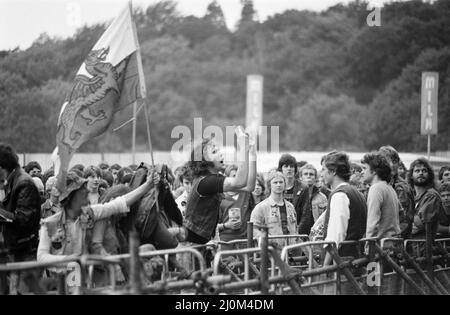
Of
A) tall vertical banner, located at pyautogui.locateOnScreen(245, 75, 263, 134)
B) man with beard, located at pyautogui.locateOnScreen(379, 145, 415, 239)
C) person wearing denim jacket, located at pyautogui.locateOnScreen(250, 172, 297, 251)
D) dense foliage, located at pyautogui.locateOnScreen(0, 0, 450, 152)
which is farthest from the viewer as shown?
tall vertical banner, located at pyautogui.locateOnScreen(245, 75, 263, 134)

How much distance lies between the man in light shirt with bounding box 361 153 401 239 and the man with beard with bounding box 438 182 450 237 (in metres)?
2.84

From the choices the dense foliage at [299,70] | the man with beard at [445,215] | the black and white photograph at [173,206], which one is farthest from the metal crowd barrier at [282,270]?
the dense foliage at [299,70]

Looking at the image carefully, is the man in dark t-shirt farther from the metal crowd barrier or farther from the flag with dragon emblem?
the flag with dragon emblem

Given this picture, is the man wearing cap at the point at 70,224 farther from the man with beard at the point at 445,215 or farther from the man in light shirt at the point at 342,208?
the man with beard at the point at 445,215

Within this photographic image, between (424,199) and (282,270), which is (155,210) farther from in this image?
(424,199)

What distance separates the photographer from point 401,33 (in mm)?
43125

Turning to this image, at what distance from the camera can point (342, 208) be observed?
28.4 ft

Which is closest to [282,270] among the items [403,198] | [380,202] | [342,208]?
[342,208]

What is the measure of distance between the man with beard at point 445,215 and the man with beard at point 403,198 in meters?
1.30

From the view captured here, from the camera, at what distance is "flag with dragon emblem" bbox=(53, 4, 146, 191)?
29.3 feet

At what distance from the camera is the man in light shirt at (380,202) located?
948 centimetres

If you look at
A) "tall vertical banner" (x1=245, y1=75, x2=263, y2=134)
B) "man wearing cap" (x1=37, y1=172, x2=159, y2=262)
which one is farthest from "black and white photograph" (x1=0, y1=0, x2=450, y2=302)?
"tall vertical banner" (x1=245, y1=75, x2=263, y2=134)
